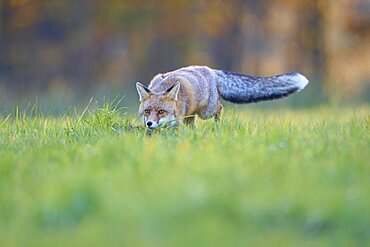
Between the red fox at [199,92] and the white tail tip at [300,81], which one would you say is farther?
the white tail tip at [300,81]

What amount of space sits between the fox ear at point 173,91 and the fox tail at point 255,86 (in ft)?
4.71

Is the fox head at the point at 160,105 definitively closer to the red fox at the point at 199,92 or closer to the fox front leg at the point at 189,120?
the red fox at the point at 199,92

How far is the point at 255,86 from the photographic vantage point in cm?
952

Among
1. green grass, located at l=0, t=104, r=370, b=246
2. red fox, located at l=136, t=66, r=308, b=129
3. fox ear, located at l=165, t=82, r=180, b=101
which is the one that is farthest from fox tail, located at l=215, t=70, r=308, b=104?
green grass, located at l=0, t=104, r=370, b=246

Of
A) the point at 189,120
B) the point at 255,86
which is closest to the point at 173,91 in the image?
the point at 189,120

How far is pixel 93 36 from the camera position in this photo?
26328 mm

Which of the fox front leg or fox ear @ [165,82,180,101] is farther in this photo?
the fox front leg

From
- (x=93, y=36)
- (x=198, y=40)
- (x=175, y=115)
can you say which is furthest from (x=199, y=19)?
(x=175, y=115)

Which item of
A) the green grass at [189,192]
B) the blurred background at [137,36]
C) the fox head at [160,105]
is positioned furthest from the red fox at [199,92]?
the blurred background at [137,36]

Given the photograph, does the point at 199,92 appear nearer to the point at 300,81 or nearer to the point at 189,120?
the point at 189,120

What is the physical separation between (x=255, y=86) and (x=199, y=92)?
0.96m

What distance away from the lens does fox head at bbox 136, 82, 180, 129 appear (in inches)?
323

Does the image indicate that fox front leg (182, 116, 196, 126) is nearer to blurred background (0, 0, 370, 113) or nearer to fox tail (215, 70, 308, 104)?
fox tail (215, 70, 308, 104)

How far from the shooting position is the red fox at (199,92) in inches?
329
